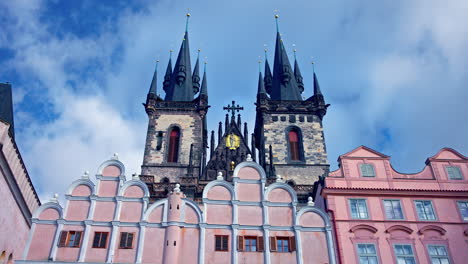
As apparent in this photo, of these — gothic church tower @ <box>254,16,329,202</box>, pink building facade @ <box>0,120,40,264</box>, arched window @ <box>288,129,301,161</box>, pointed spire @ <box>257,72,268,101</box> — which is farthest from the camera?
pointed spire @ <box>257,72,268,101</box>

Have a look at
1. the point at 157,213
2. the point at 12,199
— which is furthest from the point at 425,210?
the point at 12,199

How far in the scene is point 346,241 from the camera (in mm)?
16000

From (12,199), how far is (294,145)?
23.4 meters

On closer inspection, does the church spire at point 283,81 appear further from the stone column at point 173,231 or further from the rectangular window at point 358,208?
the stone column at point 173,231

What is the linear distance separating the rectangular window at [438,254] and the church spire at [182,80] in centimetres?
3043

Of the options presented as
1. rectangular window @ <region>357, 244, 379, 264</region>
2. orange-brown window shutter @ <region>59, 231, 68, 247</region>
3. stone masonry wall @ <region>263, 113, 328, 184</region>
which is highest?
stone masonry wall @ <region>263, 113, 328, 184</region>

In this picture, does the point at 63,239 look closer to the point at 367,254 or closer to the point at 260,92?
the point at 367,254

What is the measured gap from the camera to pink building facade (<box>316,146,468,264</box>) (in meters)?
15.9

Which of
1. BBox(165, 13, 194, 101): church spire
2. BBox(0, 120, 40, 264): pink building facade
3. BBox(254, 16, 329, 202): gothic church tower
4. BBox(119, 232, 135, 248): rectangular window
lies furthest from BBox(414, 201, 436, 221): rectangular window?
BBox(165, 13, 194, 101): church spire

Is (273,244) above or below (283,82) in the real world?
below

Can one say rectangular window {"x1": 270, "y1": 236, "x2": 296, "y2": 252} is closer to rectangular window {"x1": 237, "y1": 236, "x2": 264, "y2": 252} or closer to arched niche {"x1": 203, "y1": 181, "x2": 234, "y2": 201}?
rectangular window {"x1": 237, "y1": 236, "x2": 264, "y2": 252}

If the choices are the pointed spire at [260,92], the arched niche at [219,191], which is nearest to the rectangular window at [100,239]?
the arched niche at [219,191]

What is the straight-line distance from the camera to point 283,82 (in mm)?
44531

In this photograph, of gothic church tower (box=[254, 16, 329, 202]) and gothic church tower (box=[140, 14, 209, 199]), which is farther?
gothic church tower (box=[254, 16, 329, 202])
